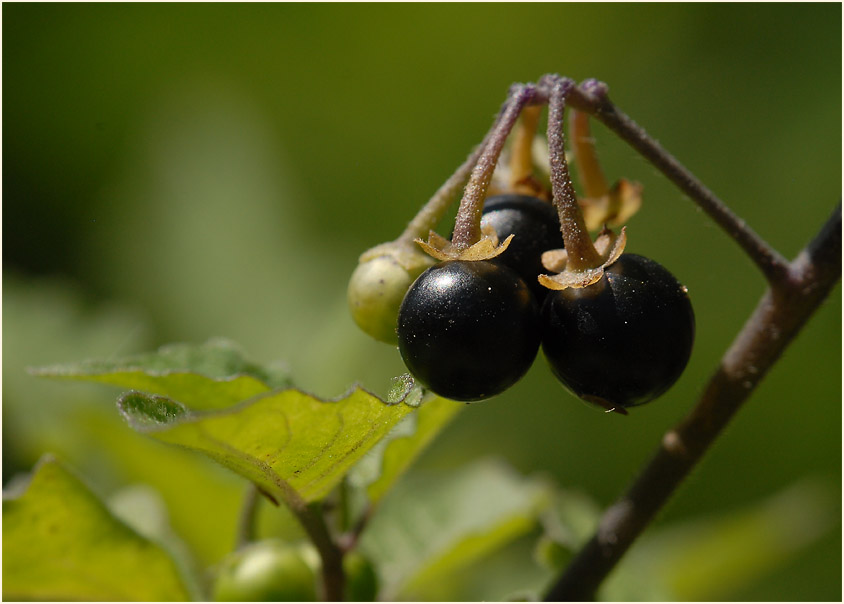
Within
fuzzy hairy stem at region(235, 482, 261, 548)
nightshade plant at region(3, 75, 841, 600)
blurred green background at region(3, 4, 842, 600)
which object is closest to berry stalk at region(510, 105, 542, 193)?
nightshade plant at region(3, 75, 841, 600)

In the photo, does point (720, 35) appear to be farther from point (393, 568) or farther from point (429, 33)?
point (393, 568)

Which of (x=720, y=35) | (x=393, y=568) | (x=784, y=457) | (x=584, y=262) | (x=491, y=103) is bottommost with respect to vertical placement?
(x=393, y=568)

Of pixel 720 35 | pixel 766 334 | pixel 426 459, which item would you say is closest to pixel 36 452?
pixel 426 459

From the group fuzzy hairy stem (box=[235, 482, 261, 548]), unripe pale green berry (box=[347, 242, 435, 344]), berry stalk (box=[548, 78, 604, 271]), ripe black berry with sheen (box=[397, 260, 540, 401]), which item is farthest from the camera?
fuzzy hairy stem (box=[235, 482, 261, 548])

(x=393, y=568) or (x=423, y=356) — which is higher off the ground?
(x=423, y=356)

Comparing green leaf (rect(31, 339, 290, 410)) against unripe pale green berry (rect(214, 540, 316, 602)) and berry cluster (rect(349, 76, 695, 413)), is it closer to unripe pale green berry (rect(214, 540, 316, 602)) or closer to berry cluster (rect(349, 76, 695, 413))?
berry cluster (rect(349, 76, 695, 413))

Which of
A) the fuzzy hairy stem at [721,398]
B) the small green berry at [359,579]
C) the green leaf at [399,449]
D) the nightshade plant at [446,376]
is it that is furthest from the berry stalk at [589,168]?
the small green berry at [359,579]

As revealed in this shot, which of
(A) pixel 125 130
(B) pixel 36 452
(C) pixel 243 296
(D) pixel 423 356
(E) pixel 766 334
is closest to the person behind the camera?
(D) pixel 423 356

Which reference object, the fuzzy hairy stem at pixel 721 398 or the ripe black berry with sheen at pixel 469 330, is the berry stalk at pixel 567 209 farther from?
the fuzzy hairy stem at pixel 721 398
